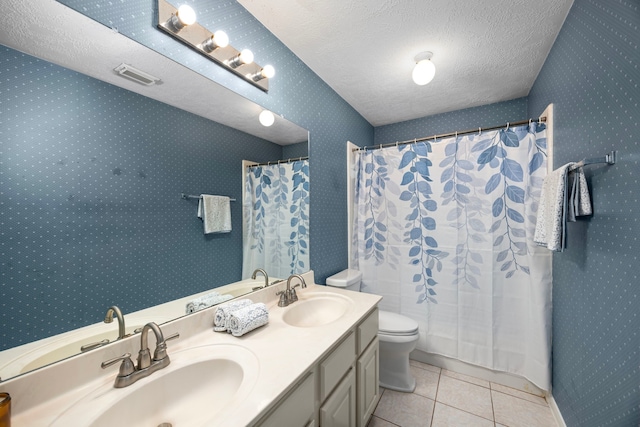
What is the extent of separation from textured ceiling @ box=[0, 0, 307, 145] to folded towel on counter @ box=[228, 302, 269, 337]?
0.89 m

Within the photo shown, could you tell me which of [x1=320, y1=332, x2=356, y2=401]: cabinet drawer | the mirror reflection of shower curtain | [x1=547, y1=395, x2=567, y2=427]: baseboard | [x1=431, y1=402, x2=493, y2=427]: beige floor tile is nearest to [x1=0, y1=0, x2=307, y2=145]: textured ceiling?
the mirror reflection of shower curtain

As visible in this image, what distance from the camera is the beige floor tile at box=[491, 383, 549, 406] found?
176 cm

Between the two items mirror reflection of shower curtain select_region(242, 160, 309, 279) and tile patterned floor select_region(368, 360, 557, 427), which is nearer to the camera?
mirror reflection of shower curtain select_region(242, 160, 309, 279)

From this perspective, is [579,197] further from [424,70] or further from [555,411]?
[555,411]

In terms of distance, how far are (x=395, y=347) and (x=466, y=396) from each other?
2.04 feet

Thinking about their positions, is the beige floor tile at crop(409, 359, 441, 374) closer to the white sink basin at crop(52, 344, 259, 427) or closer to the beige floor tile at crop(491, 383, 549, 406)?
the beige floor tile at crop(491, 383, 549, 406)

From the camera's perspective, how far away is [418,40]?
1.59 m

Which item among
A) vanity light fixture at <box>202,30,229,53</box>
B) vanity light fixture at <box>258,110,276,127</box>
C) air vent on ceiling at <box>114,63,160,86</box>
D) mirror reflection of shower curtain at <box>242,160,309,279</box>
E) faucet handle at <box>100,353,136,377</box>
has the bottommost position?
faucet handle at <box>100,353,136,377</box>

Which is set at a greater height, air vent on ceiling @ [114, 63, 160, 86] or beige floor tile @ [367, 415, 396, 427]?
air vent on ceiling @ [114, 63, 160, 86]

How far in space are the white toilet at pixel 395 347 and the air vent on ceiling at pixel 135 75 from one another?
1614 mm

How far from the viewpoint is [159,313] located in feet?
Answer: 3.18

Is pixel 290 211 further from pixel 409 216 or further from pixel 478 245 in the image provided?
pixel 478 245

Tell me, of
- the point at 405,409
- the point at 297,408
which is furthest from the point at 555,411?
the point at 297,408

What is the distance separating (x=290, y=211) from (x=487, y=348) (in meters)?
1.83
